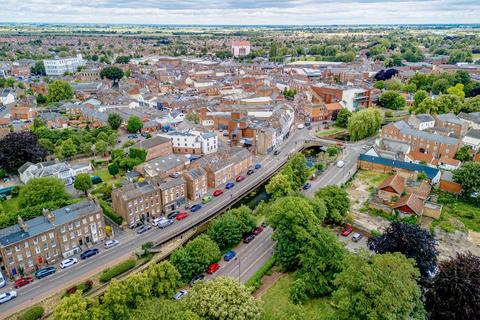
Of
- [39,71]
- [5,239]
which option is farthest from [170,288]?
[39,71]

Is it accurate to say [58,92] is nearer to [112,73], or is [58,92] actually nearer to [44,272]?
A: [112,73]

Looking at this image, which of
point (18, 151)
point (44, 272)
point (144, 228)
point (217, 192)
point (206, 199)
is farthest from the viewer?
point (18, 151)

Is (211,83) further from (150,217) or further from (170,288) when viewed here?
(170,288)

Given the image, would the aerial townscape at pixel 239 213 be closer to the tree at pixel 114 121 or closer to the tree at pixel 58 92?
the tree at pixel 114 121

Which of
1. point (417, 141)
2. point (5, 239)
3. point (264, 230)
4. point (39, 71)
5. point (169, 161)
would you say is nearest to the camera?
point (5, 239)

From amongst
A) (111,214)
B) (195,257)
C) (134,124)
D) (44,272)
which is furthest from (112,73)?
(195,257)

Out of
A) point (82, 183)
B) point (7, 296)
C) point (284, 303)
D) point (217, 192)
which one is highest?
point (82, 183)

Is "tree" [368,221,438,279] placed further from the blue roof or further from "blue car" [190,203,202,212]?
the blue roof
